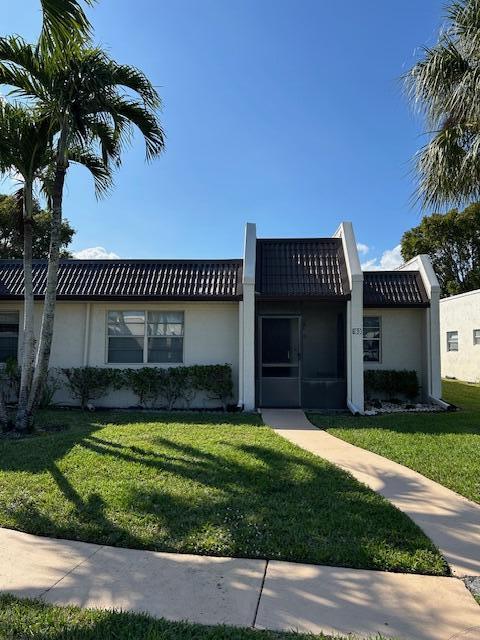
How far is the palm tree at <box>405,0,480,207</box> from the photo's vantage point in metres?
7.62

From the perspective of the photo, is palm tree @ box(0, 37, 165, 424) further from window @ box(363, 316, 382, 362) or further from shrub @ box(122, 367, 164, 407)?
window @ box(363, 316, 382, 362)

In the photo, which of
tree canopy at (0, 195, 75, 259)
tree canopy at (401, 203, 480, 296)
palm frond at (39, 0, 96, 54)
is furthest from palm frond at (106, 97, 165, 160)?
tree canopy at (401, 203, 480, 296)

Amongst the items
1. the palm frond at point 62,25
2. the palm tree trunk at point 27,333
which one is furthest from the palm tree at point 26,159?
the palm frond at point 62,25

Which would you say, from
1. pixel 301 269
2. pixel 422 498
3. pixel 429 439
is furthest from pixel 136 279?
pixel 422 498

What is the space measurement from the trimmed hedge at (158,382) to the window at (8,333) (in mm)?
2106

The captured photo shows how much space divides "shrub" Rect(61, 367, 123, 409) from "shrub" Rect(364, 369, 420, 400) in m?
6.89

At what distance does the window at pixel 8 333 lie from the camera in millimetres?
13383

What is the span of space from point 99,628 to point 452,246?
37385 millimetres

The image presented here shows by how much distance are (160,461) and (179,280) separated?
22.8ft

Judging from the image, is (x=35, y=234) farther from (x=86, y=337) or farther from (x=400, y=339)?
(x=400, y=339)

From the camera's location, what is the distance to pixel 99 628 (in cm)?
299

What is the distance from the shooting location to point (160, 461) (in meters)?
6.78

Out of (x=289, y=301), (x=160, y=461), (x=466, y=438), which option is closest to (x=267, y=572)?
(x=160, y=461)

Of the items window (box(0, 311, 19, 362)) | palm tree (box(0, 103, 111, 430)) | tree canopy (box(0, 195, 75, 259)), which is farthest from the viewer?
tree canopy (box(0, 195, 75, 259))
